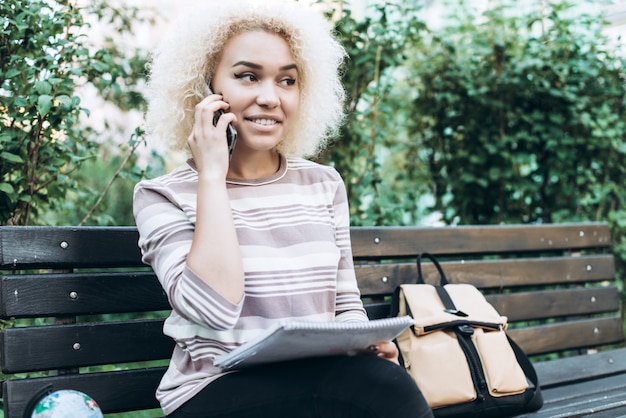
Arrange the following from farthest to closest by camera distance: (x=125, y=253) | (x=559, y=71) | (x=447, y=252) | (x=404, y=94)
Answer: (x=404, y=94) → (x=559, y=71) → (x=447, y=252) → (x=125, y=253)

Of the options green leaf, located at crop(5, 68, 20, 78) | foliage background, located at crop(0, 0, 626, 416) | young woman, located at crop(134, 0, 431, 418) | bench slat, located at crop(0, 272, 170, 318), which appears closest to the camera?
young woman, located at crop(134, 0, 431, 418)

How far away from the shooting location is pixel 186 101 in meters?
2.33

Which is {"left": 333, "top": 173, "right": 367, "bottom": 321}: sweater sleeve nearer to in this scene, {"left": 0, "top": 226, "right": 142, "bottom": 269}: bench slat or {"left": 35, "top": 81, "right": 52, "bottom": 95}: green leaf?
{"left": 0, "top": 226, "right": 142, "bottom": 269}: bench slat

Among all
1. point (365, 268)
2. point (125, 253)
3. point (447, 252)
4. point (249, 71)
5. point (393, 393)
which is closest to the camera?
point (393, 393)

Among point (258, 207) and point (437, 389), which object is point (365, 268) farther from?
point (258, 207)

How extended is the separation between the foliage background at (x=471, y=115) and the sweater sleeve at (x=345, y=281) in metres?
1.52

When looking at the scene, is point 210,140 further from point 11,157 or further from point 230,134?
point 11,157

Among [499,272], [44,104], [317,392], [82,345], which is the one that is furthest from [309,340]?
[499,272]

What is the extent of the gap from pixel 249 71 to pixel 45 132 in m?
0.92

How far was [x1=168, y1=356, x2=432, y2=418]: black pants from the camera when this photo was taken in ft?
5.82

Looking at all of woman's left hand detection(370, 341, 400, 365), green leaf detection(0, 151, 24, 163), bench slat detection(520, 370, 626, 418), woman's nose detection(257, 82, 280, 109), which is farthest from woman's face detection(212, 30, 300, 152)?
bench slat detection(520, 370, 626, 418)

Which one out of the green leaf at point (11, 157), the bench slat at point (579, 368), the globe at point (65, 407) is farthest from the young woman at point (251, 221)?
the bench slat at point (579, 368)

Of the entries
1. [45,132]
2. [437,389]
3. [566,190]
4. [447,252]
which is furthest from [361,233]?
[566,190]

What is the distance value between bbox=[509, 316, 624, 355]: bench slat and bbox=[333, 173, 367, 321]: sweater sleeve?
1.26 metres
